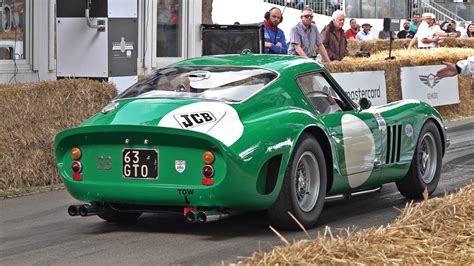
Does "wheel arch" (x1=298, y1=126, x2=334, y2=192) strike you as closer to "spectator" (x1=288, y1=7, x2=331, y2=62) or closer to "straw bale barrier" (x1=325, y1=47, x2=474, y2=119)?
"straw bale barrier" (x1=325, y1=47, x2=474, y2=119)

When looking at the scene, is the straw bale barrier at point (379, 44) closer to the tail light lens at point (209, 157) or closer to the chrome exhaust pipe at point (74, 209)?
the chrome exhaust pipe at point (74, 209)

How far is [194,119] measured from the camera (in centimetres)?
805

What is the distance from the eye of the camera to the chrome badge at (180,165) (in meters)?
7.97

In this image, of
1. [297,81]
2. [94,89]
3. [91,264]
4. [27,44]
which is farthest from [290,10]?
[91,264]

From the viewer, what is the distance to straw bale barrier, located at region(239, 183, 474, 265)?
5.73 meters

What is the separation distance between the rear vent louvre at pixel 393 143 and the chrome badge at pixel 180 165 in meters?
2.42

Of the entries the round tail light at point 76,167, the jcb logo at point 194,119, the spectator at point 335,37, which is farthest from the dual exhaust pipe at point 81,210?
the spectator at point 335,37

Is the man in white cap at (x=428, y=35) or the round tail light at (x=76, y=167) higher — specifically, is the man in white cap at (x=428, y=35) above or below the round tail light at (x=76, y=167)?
above

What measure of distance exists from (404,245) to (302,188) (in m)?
2.49

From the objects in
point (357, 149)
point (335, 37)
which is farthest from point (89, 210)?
point (335, 37)

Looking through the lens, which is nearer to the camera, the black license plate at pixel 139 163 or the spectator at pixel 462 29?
the black license plate at pixel 139 163

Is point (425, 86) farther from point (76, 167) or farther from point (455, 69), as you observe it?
point (76, 167)

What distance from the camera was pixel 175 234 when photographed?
8.35 m

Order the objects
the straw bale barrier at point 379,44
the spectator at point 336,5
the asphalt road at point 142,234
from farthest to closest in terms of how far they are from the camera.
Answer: the spectator at point 336,5, the straw bale barrier at point 379,44, the asphalt road at point 142,234
